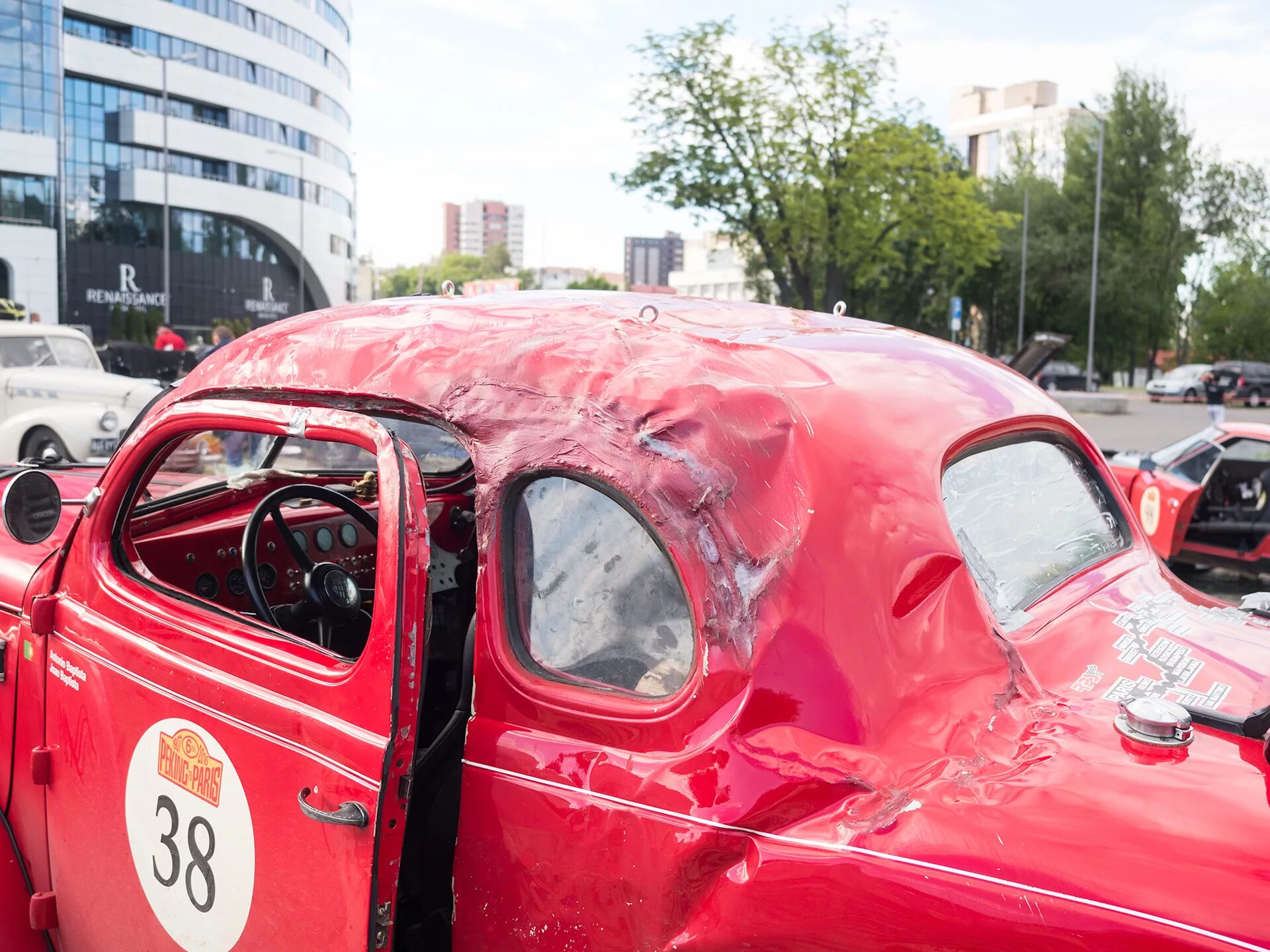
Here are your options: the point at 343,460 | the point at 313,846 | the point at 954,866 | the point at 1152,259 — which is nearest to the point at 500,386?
the point at 313,846

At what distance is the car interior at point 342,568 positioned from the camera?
79.7 inches

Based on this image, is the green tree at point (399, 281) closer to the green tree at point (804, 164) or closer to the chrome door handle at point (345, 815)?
the green tree at point (804, 164)

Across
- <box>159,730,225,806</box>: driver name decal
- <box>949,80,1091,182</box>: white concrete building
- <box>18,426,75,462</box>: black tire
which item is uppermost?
<box>949,80,1091,182</box>: white concrete building

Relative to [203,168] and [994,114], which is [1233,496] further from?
[994,114]

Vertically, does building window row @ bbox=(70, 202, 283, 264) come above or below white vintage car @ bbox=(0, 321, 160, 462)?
above

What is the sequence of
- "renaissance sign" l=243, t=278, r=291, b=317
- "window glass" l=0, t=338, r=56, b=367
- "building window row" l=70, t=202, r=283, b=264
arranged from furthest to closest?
"renaissance sign" l=243, t=278, r=291, b=317 → "building window row" l=70, t=202, r=283, b=264 → "window glass" l=0, t=338, r=56, b=367

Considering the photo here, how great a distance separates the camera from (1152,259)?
44406 millimetres

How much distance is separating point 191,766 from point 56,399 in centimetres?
1124

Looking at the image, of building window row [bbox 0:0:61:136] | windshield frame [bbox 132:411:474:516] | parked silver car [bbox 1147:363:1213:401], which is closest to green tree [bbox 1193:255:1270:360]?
parked silver car [bbox 1147:363:1213:401]

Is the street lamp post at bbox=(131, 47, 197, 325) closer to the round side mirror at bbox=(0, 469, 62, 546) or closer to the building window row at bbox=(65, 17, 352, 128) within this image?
the building window row at bbox=(65, 17, 352, 128)

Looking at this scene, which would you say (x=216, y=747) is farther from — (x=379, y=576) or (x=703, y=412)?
(x=703, y=412)

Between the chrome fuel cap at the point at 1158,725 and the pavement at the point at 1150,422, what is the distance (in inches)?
575

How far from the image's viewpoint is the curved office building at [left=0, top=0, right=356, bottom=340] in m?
46.2

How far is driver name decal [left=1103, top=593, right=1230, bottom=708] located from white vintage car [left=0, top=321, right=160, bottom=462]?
36.1ft
